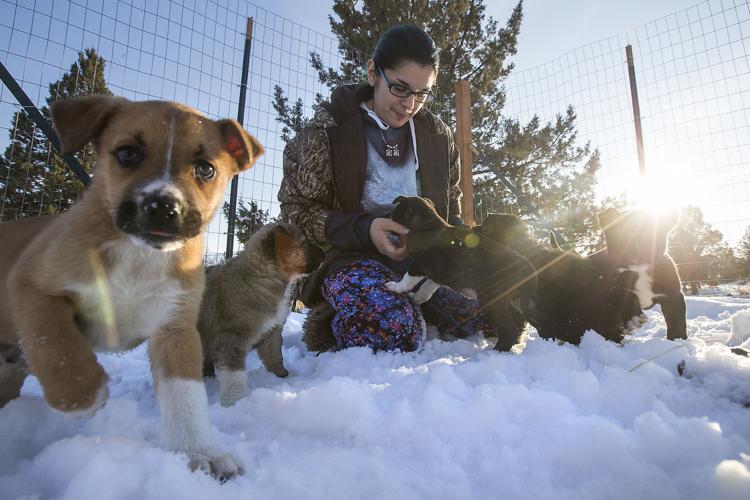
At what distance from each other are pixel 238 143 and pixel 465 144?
536 cm

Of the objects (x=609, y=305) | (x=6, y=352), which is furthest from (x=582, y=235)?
(x=6, y=352)

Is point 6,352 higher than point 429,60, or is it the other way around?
point 429,60

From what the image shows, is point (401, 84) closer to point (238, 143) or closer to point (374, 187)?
point (374, 187)

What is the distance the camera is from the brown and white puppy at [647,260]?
10.3ft

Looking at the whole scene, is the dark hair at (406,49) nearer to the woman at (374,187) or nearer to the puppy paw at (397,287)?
the woman at (374,187)

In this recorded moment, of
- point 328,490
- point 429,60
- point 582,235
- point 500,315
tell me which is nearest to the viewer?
point 328,490

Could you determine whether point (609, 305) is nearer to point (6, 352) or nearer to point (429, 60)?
point (429, 60)

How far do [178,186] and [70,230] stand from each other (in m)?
0.50

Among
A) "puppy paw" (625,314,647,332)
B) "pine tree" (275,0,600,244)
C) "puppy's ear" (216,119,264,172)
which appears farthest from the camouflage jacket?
"pine tree" (275,0,600,244)

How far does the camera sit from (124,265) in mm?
1759

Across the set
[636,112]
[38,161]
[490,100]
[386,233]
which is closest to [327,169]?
[386,233]

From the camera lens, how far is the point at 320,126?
3.82 m

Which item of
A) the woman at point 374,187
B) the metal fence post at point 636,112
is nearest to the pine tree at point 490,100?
the metal fence post at point 636,112

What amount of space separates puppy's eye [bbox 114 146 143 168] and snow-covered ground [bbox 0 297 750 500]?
0.98 metres
